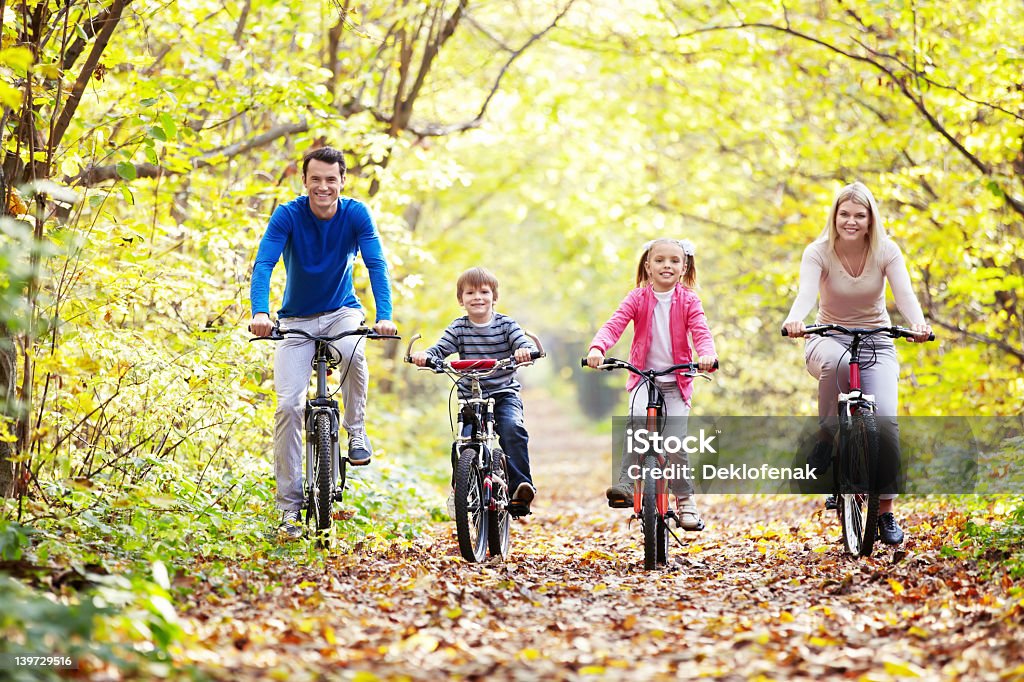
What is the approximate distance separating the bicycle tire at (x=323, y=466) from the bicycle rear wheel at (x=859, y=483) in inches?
121

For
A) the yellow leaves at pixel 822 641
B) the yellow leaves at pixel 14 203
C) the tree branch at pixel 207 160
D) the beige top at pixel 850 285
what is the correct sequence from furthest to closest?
the tree branch at pixel 207 160, the beige top at pixel 850 285, the yellow leaves at pixel 14 203, the yellow leaves at pixel 822 641

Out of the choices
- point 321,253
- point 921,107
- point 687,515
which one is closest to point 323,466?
point 321,253

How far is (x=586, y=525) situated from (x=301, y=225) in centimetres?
477

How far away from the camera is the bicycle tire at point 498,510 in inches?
248

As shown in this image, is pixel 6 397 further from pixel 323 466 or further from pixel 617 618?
pixel 617 618

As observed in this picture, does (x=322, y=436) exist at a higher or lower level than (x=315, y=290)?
lower

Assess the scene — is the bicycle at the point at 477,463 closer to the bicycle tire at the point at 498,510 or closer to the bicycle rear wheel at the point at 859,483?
the bicycle tire at the point at 498,510

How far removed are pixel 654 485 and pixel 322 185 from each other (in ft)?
8.61

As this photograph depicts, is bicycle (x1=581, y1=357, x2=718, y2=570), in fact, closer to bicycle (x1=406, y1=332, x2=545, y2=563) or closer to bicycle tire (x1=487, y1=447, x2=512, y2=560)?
bicycle (x1=406, y1=332, x2=545, y2=563)

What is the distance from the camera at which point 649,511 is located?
19.6 feet

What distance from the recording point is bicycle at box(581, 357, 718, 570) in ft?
19.7

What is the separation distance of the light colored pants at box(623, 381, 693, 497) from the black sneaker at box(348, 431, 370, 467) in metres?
1.58

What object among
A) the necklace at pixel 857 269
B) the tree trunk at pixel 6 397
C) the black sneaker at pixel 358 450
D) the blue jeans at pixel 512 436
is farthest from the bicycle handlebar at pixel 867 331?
the tree trunk at pixel 6 397

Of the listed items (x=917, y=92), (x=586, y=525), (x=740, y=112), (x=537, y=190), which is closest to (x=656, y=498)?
(x=586, y=525)
